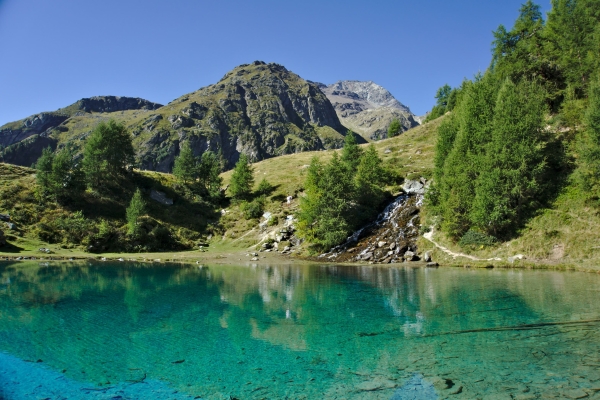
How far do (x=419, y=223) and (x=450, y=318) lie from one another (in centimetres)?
4355

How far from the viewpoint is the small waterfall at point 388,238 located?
185 ft

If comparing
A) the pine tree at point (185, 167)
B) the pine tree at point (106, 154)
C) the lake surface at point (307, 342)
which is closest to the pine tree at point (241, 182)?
the pine tree at point (185, 167)

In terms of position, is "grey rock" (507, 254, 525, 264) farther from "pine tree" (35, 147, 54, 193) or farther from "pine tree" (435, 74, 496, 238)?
"pine tree" (35, 147, 54, 193)

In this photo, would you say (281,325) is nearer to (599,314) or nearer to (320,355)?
(320,355)

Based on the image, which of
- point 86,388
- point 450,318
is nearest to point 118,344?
point 86,388

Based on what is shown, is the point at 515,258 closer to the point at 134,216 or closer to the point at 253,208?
the point at 253,208

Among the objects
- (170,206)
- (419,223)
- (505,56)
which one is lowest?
(419,223)

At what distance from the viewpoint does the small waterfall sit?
5628cm

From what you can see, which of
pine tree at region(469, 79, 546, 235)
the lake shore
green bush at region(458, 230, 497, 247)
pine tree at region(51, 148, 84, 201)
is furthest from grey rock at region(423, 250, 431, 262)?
pine tree at region(51, 148, 84, 201)

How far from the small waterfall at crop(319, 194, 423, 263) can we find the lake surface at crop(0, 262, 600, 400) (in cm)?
2559

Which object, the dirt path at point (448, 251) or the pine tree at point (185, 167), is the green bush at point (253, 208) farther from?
the dirt path at point (448, 251)

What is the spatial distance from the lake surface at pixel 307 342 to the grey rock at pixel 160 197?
64.1 meters

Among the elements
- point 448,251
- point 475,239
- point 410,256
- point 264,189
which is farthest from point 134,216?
point 475,239

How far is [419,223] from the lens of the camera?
61000mm
